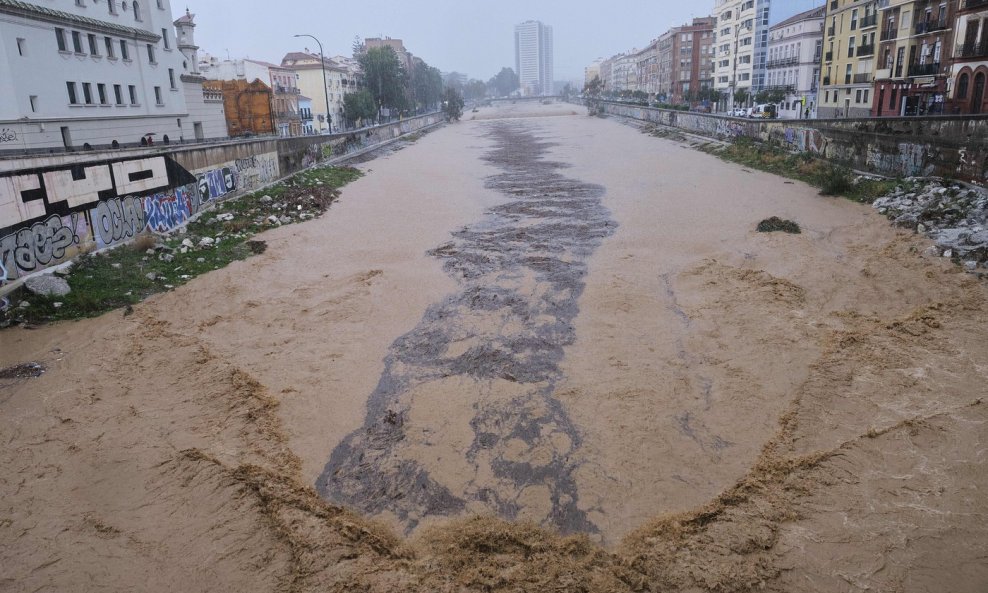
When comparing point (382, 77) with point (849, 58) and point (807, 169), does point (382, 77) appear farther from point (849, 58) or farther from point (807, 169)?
point (807, 169)

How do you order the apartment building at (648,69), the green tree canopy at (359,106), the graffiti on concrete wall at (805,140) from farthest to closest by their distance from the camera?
1. the apartment building at (648,69)
2. the green tree canopy at (359,106)
3. the graffiti on concrete wall at (805,140)

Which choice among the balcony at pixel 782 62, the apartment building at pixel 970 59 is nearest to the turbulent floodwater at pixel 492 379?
the apartment building at pixel 970 59

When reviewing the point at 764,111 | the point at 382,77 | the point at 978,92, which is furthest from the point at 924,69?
the point at 382,77

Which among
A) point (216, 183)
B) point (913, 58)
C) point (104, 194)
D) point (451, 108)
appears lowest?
point (216, 183)

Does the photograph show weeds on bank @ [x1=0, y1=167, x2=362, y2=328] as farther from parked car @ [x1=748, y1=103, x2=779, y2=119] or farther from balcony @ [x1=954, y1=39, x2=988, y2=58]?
parked car @ [x1=748, y1=103, x2=779, y2=119]

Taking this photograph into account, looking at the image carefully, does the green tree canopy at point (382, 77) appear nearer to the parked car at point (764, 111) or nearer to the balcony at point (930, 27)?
the parked car at point (764, 111)

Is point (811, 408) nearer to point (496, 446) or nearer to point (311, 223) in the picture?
point (496, 446)
